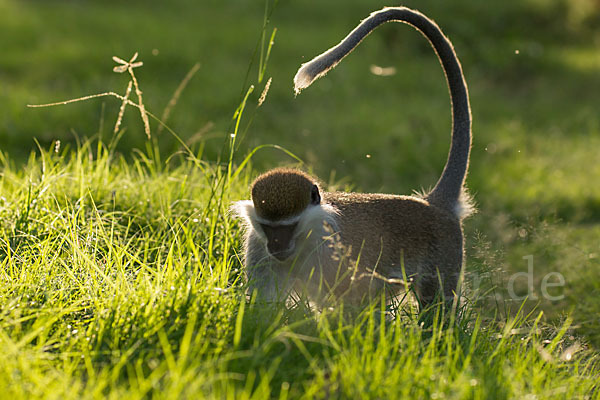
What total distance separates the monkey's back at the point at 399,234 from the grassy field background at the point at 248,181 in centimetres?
24

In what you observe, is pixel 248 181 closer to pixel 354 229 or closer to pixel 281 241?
pixel 354 229

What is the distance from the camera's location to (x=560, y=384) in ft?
8.99

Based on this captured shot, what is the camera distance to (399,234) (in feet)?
12.1

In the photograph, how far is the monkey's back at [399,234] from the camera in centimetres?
354

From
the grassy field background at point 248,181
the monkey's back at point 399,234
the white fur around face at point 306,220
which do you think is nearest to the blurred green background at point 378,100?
the grassy field background at point 248,181

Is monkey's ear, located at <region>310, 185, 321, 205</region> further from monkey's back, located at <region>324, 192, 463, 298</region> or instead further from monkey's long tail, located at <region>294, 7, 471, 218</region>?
monkey's long tail, located at <region>294, 7, 471, 218</region>

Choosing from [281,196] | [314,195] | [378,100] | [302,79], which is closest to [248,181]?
[314,195]

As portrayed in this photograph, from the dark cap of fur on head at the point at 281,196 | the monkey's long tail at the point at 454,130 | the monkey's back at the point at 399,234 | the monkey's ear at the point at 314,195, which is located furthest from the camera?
the monkey's long tail at the point at 454,130

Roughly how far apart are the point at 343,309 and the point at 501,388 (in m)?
0.79

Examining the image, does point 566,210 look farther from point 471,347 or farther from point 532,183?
point 471,347

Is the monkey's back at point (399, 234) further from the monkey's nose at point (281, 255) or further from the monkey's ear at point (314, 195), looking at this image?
the monkey's nose at point (281, 255)

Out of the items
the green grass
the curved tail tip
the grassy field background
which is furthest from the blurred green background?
the curved tail tip

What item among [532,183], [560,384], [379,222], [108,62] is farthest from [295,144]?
[560,384]

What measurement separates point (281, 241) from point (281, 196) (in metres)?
0.20
